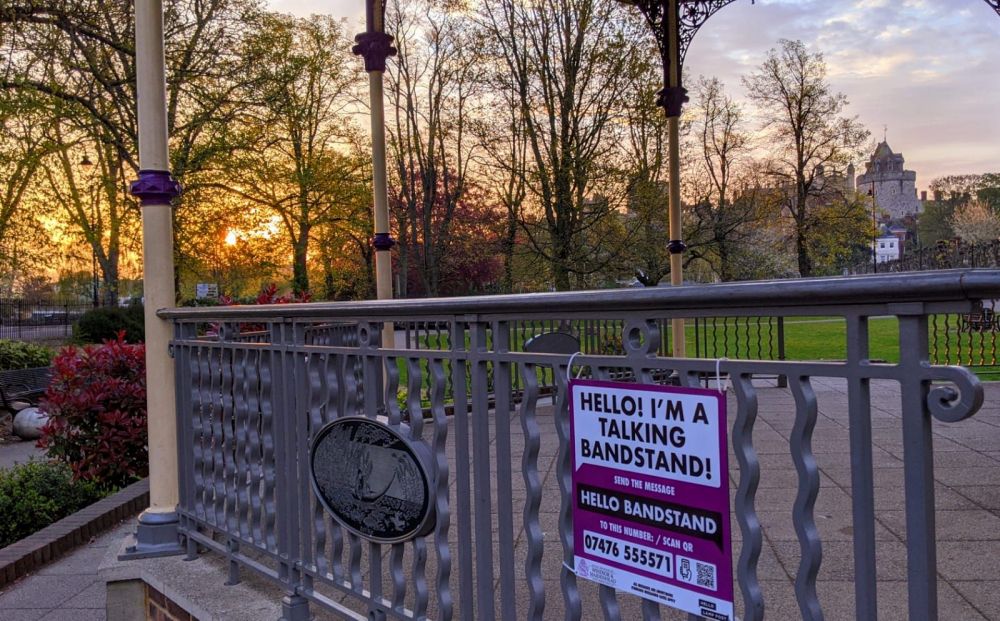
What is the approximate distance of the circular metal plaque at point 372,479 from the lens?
235cm

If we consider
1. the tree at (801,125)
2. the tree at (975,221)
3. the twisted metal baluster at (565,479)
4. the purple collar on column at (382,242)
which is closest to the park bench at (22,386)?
the purple collar on column at (382,242)

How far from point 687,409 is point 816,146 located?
2879 cm

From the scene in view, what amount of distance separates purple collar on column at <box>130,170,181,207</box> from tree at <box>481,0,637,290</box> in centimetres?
1097

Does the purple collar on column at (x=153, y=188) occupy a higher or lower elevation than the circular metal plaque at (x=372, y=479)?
higher

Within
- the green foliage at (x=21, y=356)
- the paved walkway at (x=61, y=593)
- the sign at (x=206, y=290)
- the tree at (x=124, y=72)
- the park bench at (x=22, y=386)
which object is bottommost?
the paved walkway at (x=61, y=593)

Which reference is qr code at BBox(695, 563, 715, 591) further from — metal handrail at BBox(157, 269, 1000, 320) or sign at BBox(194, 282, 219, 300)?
sign at BBox(194, 282, 219, 300)

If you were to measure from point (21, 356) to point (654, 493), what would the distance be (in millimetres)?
15120

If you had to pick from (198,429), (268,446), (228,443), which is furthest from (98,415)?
(268,446)

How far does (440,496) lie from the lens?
2277 mm

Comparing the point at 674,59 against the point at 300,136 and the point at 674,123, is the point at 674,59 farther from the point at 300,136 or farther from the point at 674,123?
the point at 300,136

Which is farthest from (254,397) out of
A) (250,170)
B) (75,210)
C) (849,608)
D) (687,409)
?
(75,210)

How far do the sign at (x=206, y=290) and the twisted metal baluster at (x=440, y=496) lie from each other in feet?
86.3

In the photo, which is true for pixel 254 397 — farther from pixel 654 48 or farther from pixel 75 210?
pixel 75 210

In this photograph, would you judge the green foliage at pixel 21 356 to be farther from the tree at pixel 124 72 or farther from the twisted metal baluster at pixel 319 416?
the twisted metal baluster at pixel 319 416
